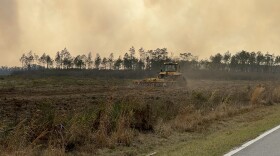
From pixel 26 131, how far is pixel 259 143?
6386mm

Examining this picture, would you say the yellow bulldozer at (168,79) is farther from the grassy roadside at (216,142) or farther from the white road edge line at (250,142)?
the white road edge line at (250,142)

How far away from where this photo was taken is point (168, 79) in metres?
47.0

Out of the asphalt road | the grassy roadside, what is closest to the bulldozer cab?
the grassy roadside

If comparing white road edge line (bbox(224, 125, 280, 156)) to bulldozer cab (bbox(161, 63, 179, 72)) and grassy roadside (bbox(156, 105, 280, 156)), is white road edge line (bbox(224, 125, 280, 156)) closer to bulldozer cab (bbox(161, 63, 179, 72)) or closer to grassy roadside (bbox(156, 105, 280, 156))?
grassy roadside (bbox(156, 105, 280, 156))

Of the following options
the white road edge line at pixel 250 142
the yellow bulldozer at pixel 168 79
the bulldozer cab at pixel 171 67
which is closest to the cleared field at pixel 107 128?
the white road edge line at pixel 250 142

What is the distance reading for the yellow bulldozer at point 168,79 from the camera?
44.2 metres

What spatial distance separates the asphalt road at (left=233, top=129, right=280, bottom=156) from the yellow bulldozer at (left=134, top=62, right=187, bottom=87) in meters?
31.5

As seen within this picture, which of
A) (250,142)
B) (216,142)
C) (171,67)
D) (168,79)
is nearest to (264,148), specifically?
(250,142)

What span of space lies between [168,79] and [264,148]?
36.6 metres

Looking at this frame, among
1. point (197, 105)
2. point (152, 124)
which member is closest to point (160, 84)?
point (197, 105)

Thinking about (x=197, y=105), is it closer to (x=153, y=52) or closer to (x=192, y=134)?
(x=192, y=134)

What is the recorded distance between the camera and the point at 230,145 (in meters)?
11.0

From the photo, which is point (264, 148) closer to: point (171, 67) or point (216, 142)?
point (216, 142)

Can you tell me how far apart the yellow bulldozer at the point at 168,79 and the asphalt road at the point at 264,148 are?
3148 centimetres
